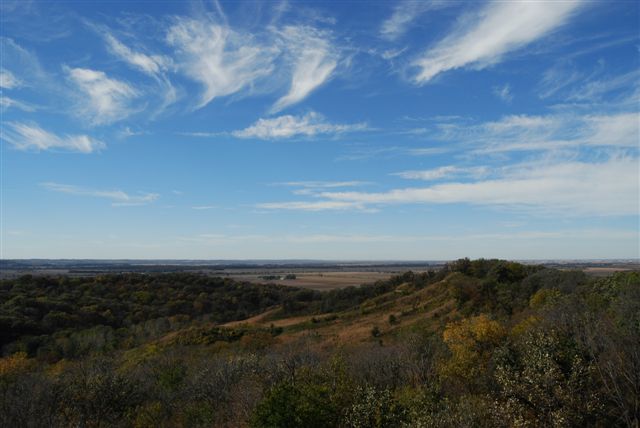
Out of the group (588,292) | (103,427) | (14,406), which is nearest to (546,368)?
(103,427)

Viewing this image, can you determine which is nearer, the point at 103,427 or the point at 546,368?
the point at 546,368

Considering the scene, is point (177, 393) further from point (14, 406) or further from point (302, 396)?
point (302, 396)

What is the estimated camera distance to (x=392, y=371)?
36125 millimetres

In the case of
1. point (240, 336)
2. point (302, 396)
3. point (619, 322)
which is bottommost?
point (240, 336)

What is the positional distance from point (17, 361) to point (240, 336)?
104 feet

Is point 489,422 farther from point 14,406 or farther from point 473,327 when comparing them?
point 14,406

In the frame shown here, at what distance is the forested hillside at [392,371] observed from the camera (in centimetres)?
2319

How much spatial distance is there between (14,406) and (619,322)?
42.4 metres

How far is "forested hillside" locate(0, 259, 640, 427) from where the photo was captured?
23.2 m

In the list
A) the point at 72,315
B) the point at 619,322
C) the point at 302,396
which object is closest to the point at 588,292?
the point at 619,322

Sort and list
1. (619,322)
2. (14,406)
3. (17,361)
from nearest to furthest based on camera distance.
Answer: (14,406) → (619,322) → (17,361)

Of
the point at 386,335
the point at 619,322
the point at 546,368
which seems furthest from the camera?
the point at 386,335

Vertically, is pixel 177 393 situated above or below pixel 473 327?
below

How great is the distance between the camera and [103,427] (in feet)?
90.7
